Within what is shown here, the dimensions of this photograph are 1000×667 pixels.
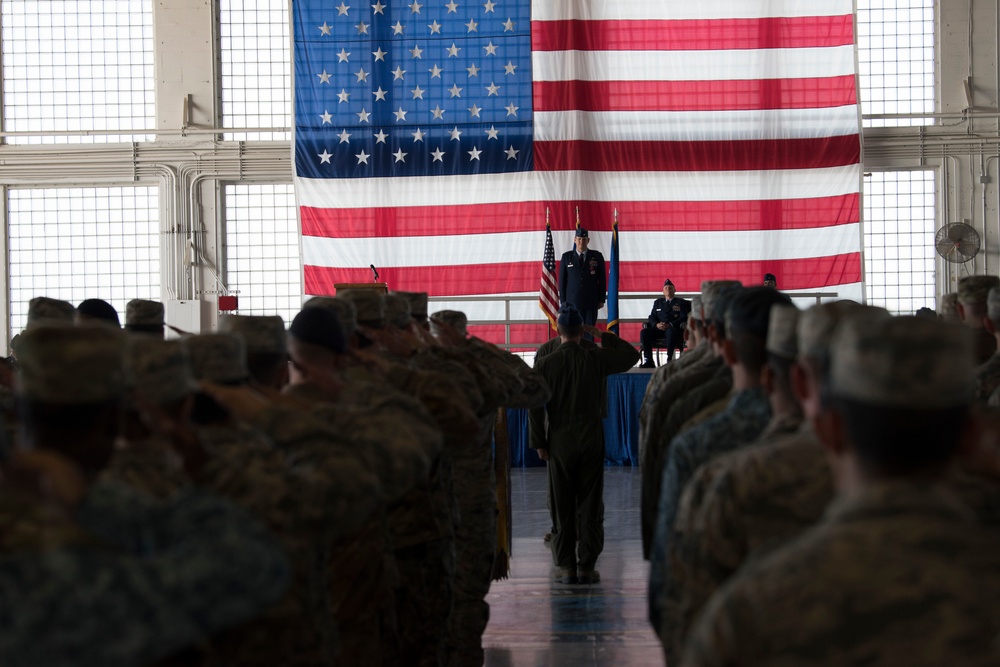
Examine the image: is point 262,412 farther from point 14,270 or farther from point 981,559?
point 14,270

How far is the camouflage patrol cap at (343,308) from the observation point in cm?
343

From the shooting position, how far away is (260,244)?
16.7m

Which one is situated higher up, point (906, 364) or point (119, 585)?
point (906, 364)

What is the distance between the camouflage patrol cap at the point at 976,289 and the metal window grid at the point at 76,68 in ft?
46.2

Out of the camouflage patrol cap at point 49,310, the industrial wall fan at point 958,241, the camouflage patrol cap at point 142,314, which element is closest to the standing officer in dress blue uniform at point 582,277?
the industrial wall fan at point 958,241

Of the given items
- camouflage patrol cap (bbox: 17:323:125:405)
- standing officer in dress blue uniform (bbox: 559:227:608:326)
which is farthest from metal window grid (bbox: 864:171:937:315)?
camouflage patrol cap (bbox: 17:323:125:405)

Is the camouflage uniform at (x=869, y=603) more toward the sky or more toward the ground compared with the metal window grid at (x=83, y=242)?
more toward the ground

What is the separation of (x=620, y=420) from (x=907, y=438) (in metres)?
10.5

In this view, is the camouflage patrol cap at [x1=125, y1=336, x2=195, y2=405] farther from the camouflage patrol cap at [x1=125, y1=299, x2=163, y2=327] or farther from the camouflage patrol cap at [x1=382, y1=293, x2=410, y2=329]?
the camouflage patrol cap at [x1=125, y1=299, x2=163, y2=327]

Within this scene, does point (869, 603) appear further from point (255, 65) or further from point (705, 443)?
point (255, 65)

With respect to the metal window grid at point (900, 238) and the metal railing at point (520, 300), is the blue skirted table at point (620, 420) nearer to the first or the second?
the metal railing at point (520, 300)

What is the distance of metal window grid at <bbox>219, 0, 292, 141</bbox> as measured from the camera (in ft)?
54.7

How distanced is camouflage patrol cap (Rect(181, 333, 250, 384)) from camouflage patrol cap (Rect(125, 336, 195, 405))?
376 mm

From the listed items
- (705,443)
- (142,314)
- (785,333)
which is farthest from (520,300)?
(785,333)
